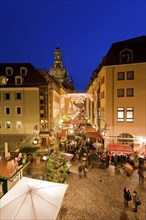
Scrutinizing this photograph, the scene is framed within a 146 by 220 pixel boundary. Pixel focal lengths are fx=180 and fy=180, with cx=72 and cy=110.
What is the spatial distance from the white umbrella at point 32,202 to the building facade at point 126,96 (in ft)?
52.9

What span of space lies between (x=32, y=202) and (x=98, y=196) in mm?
7138

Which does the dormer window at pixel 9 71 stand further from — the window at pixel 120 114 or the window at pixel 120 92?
the window at pixel 120 114

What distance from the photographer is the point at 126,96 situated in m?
23.8

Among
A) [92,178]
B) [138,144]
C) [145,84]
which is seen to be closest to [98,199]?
[92,178]

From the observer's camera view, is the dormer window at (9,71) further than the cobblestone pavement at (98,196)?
Yes

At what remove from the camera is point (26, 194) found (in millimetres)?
8469

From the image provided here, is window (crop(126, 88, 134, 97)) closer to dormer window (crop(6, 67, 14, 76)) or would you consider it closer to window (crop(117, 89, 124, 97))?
window (crop(117, 89, 124, 97))

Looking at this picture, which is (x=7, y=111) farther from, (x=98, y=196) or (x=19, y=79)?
(x=98, y=196)

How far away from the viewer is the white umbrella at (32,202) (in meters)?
7.54

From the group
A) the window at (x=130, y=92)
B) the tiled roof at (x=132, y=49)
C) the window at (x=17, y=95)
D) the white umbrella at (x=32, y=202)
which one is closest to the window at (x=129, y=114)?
the window at (x=130, y=92)

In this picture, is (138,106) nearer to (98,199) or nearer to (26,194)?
(98,199)

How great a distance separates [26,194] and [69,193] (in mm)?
6491

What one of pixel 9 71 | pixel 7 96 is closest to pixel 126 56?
pixel 7 96

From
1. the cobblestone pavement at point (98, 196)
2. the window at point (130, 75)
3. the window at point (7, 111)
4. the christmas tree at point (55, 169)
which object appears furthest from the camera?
the window at point (7, 111)
